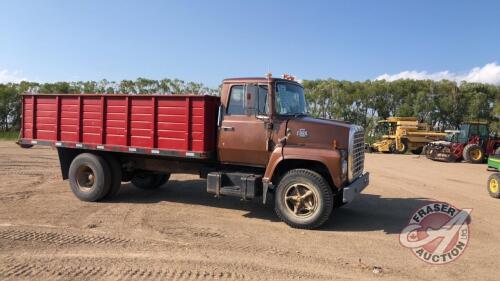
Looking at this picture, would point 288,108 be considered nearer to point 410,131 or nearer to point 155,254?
point 155,254

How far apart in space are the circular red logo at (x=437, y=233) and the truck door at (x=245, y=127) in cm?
287

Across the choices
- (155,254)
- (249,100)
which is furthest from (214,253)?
(249,100)

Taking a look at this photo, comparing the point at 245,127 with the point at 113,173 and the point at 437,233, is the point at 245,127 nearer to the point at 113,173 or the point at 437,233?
the point at 113,173

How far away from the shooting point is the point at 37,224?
7078 millimetres

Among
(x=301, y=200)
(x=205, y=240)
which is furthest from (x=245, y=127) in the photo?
(x=205, y=240)

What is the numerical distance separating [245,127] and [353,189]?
224 cm

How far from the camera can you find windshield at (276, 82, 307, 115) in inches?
309

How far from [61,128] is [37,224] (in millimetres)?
2984

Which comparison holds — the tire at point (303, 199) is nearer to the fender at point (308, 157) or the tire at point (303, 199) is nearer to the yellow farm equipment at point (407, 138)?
the fender at point (308, 157)

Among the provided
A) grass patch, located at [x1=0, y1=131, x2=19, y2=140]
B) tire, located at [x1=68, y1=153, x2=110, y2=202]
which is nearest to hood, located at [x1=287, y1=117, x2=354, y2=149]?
tire, located at [x1=68, y1=153, x2=110, y2=202]

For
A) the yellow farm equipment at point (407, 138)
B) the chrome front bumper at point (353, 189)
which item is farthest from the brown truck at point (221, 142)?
the yellow farm equipment at point (407, 138)

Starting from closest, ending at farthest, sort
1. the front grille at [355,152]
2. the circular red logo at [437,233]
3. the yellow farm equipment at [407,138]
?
the circular red logo at [437,233]
the front grille at [355,152]
the yellow farm equipment at [407,138]

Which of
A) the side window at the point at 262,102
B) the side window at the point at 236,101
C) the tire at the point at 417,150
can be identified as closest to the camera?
the side window at the point at 262,102

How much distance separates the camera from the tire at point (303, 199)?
284 inches
